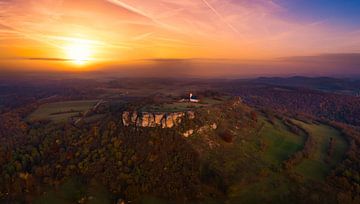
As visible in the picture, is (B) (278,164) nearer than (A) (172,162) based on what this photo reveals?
No

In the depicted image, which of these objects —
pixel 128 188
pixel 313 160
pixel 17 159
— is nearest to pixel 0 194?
pixel 17 159

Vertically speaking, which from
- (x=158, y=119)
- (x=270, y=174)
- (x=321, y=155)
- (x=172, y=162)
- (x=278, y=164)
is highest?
(x=158, y=119)

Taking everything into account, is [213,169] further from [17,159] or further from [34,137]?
[34,137]

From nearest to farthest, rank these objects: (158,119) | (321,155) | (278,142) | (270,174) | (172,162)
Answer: (172,162) < (270,174) < (158,119) < (321,155) < (278,142)

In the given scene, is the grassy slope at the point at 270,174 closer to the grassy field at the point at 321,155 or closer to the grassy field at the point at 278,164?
the grassy field at the point at 278,164

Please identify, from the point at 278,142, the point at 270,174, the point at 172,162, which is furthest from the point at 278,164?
the point at 172,162

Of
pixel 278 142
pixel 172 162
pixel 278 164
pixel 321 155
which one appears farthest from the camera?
pixel 278 142

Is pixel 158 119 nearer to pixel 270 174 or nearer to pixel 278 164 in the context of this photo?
pixel 270 174

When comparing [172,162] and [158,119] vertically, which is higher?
[158,119]
